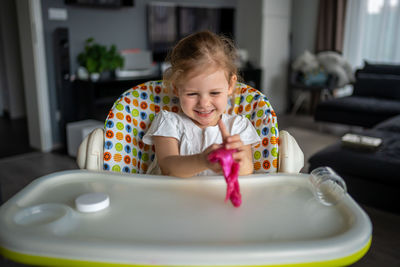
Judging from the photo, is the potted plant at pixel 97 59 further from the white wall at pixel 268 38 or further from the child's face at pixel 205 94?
the child's face at pixel 205 94

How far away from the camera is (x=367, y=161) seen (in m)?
2.41

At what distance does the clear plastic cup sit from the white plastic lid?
56 centimetres

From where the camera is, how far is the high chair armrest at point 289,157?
1.30 metres

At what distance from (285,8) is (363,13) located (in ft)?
3.37

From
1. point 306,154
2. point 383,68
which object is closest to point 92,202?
point 306,154

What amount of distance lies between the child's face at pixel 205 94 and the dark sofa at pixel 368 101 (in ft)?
10.7

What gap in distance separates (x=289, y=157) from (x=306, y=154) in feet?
7.93

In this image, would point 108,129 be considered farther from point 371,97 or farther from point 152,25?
point 371,97

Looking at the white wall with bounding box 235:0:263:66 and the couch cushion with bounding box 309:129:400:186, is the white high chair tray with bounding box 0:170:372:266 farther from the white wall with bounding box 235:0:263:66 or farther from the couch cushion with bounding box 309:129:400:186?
the white wall with bounding box 235:0:263:66

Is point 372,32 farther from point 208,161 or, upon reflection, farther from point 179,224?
point 179,224

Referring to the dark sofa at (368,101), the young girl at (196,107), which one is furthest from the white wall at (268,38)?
the young girl at (196,107)

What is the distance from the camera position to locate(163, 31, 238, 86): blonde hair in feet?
3.89

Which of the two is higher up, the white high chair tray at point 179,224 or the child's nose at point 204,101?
the child's nose at point 204,101

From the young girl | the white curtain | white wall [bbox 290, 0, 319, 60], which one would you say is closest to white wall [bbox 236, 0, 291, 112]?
white wall [bbox 290, 0, 319, 60]
